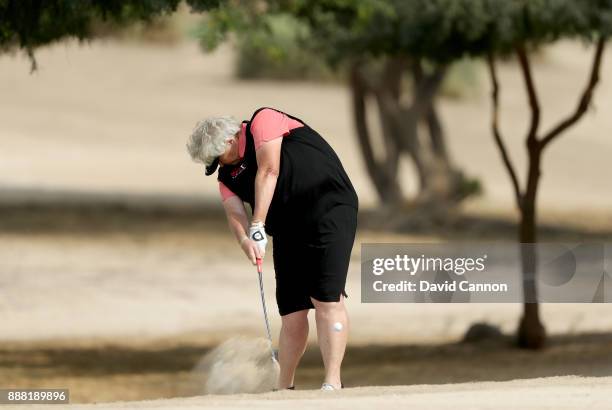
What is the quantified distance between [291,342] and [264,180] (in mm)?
935

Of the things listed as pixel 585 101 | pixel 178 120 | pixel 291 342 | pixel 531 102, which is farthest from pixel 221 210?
pixel 291 342

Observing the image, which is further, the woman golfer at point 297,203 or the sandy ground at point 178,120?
the sandy ground at point 178,120

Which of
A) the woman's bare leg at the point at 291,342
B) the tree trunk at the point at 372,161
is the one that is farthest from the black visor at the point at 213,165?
the tree trunk at the point at 372,161

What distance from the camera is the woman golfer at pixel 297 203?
8.06m

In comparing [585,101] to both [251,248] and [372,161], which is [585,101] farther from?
[372,161]

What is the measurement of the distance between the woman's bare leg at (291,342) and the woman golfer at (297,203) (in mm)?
92

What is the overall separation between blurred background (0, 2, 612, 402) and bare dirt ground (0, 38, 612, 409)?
5cm

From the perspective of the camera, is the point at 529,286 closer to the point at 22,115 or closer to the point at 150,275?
the point at 150,275

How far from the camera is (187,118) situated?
46.2 m

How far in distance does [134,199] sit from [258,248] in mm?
21430

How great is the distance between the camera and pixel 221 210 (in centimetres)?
2783

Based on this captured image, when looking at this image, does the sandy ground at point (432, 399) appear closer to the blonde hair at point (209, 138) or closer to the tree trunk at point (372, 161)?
the blonde hair at point (209, 138)

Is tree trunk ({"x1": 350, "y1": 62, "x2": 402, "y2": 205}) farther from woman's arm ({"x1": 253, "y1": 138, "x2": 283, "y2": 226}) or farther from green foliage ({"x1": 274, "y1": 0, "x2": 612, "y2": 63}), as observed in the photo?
woman's arm ({"x1": 253, "y1": 138, "x2": 283, "y2": 226})

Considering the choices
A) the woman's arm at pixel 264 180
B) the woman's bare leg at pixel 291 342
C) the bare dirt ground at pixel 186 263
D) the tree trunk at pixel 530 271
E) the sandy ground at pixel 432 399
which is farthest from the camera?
the tree trunk at pixel 530 271
